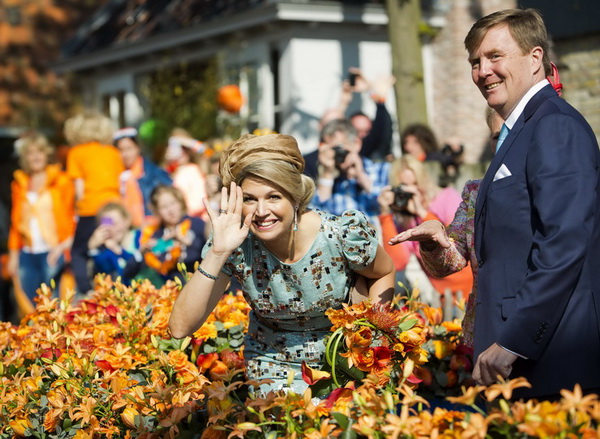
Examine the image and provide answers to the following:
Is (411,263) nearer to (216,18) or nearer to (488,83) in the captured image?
(488,83)

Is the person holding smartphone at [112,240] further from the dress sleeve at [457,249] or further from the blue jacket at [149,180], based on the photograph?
the dress sleeve at [457,249]

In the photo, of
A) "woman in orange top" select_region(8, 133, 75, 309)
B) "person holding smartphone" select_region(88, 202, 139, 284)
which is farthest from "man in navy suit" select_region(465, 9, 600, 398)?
"woman in orange top" select_region(8, 133, 75, 309)

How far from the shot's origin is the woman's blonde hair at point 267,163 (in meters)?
3.51

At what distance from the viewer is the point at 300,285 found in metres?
3.65

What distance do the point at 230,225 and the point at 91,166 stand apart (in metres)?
6.14

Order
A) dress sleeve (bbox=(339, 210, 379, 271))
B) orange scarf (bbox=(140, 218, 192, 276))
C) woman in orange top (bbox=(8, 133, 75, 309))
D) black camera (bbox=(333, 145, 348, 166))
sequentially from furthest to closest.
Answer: woman in orange top (bbox=(8, 133, 75, 309)) → black camera (bbox=(333, 145, 348, 166)) → orange scarf (bbox=(140, 218, 192, 276)) → dress sleeve (bbox=(339, 210, 379, 271))

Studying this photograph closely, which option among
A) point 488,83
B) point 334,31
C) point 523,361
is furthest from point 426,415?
point 334,31

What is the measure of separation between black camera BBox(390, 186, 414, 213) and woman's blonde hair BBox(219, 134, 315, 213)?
232 cm

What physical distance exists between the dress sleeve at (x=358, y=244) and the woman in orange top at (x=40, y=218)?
657cm

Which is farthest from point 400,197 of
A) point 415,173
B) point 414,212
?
point 415,173

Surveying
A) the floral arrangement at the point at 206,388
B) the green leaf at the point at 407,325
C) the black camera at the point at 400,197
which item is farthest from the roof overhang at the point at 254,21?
the green leaf at the point at 407,325

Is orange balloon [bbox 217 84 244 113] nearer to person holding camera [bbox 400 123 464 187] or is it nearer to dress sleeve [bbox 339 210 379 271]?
person holding camera [bbox 400 123 464 187]

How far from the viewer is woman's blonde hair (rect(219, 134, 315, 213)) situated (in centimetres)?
351

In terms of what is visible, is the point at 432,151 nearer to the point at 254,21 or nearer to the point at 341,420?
the point at 254,21
